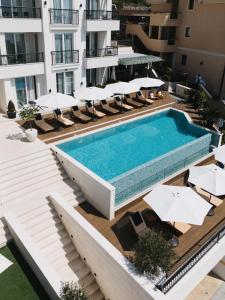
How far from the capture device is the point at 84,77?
30.1 meters

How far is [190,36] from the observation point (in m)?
38.5

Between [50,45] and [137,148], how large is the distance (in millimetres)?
12584

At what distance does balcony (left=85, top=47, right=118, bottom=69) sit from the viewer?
97.5 ft

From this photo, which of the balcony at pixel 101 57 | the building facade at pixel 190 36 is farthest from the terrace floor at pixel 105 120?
the building facade at pixel 190 36

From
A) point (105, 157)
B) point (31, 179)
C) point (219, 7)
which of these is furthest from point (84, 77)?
point (219, 7)

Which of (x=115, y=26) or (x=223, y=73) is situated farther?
(x=223, y=73)

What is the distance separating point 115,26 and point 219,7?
13.5m

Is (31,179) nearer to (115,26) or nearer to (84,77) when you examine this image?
(84,77)

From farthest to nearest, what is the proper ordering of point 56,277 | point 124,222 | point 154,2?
point 154,2
point 124,222
point 56,277

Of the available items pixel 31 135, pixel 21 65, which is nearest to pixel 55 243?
pixel 31 135

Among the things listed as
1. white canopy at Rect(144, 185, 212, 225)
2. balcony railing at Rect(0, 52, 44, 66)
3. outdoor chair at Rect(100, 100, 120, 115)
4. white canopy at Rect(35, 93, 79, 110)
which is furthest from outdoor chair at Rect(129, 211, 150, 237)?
balcony railing at Rect(0, 52, 44, 66)

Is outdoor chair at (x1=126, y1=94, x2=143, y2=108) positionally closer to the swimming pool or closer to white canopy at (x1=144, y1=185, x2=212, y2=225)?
the swimming pool

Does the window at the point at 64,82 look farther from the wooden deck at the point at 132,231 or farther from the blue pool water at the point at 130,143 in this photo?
the wooden deck at the point at 132,231

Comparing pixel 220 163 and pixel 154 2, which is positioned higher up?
pixel 154 2
